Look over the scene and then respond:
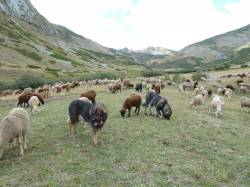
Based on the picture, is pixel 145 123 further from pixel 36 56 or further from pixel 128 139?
pixel 36 56

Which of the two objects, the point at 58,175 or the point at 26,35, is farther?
the point at 26,35

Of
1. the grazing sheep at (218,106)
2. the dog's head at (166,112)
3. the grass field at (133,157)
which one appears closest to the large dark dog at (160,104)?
the dog's head at (166,112)

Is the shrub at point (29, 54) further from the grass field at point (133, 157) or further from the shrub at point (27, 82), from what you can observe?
the grass field at point (133, 157)

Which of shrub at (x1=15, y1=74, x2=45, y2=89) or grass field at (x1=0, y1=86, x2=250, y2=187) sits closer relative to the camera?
grass field at (x1=0, y1=86, x2=250, y2=187)

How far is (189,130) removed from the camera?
2186 cm

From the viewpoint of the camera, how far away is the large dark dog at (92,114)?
17.4 metres

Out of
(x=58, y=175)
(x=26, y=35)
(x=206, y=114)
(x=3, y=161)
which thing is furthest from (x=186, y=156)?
(x=26, y=35)

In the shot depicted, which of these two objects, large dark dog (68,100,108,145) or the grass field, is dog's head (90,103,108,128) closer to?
large dark dog (68,100,108,145)

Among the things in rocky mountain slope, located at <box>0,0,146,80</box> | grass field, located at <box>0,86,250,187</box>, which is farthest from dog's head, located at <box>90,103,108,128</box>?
rocky mountain slope, located at <box>0,0,146,80</box>

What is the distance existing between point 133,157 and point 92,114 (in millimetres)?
3384

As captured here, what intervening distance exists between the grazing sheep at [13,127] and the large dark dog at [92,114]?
300 centimetres

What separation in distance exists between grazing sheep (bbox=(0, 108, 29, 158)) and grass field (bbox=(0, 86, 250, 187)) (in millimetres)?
818

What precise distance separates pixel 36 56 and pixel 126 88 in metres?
85.9

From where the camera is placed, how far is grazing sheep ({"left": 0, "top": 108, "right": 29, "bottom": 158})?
15.1 metres
